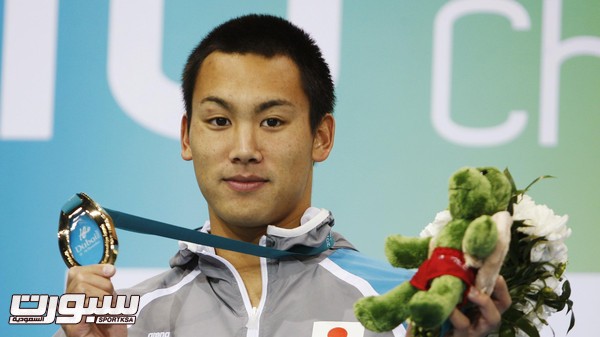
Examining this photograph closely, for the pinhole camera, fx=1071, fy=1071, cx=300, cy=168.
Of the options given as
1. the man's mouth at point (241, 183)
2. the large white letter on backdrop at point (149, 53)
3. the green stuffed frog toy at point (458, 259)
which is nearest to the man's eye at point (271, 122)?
the man's mouth at point (241, 183)

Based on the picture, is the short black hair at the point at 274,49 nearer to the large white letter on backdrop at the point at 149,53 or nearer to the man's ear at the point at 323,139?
the man's ear at the point at 323,139

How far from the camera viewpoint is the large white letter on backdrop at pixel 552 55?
9.16 feet

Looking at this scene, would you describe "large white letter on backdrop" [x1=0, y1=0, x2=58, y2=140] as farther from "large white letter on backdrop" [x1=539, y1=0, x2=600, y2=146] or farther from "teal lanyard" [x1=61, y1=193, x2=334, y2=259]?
"large white letter on backdrop" [x1=539, y1=0, x2=600, y2=146]

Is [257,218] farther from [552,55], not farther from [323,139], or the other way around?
[552,55]

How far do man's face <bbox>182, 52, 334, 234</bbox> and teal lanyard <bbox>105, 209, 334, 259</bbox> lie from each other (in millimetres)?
72

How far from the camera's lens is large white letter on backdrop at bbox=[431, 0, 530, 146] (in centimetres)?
280

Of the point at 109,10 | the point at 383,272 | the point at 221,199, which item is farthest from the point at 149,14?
the point at 383,272

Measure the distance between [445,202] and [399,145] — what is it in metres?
0.19

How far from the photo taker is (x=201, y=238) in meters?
2.04

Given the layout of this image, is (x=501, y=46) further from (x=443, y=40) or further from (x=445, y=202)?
(x=445, y=202)

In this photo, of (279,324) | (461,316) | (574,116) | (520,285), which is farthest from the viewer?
(574,116)

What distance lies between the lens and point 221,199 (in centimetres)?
214

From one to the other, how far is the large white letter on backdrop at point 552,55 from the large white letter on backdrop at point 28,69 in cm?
131

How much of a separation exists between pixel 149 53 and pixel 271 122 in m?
0.88
